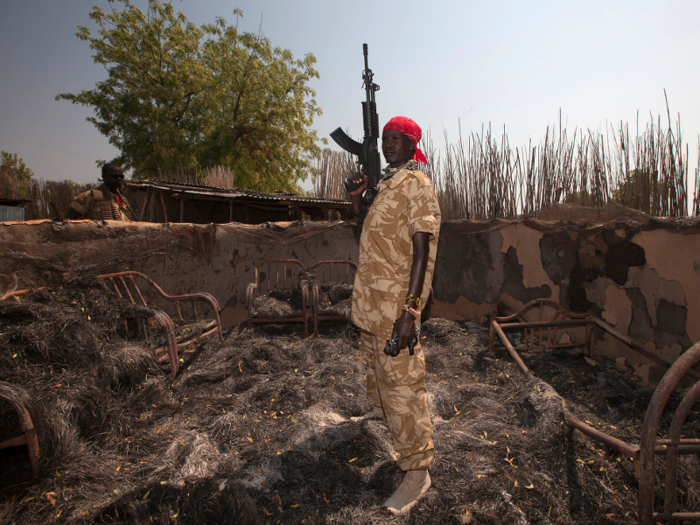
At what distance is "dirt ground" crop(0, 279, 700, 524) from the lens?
1549mm

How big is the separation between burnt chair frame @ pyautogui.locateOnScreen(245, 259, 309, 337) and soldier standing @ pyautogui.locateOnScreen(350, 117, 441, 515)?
215 cm

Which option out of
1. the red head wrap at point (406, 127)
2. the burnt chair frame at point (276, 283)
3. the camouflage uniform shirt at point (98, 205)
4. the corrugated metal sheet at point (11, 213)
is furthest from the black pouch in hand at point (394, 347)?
the corrugated metal sheet at point (11, 213)

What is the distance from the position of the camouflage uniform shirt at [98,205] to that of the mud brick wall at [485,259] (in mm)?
596

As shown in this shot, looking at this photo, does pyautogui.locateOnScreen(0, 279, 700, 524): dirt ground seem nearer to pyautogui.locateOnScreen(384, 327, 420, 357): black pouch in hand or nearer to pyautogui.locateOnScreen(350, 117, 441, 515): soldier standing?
pyautogui.locateOnScreen(350, 117, 441, 515): soldier standing

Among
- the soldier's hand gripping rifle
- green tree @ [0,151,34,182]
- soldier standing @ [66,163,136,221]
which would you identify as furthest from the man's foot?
green tree @ [0,151,34,182]

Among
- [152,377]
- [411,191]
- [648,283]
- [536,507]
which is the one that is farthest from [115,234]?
[648,283]

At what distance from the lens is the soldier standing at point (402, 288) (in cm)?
158

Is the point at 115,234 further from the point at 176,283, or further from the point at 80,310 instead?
the point at 80,310

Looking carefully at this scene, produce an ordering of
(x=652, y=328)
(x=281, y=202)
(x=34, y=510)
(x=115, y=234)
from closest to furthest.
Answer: (x=34, y=510) → (x=652, y=328) → (x=115, y=234) → (x=281, y=202)

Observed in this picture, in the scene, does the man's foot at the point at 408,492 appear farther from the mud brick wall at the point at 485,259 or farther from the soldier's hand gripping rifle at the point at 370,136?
the mud brick wall at the point at 485,259

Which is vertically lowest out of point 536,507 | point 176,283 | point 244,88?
point 536,507

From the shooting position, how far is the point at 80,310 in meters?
2.36

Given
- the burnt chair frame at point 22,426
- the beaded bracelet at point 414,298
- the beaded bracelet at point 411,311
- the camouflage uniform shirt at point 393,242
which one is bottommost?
the burnt chair frame at point 22,426

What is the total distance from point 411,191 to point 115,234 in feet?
11.2
